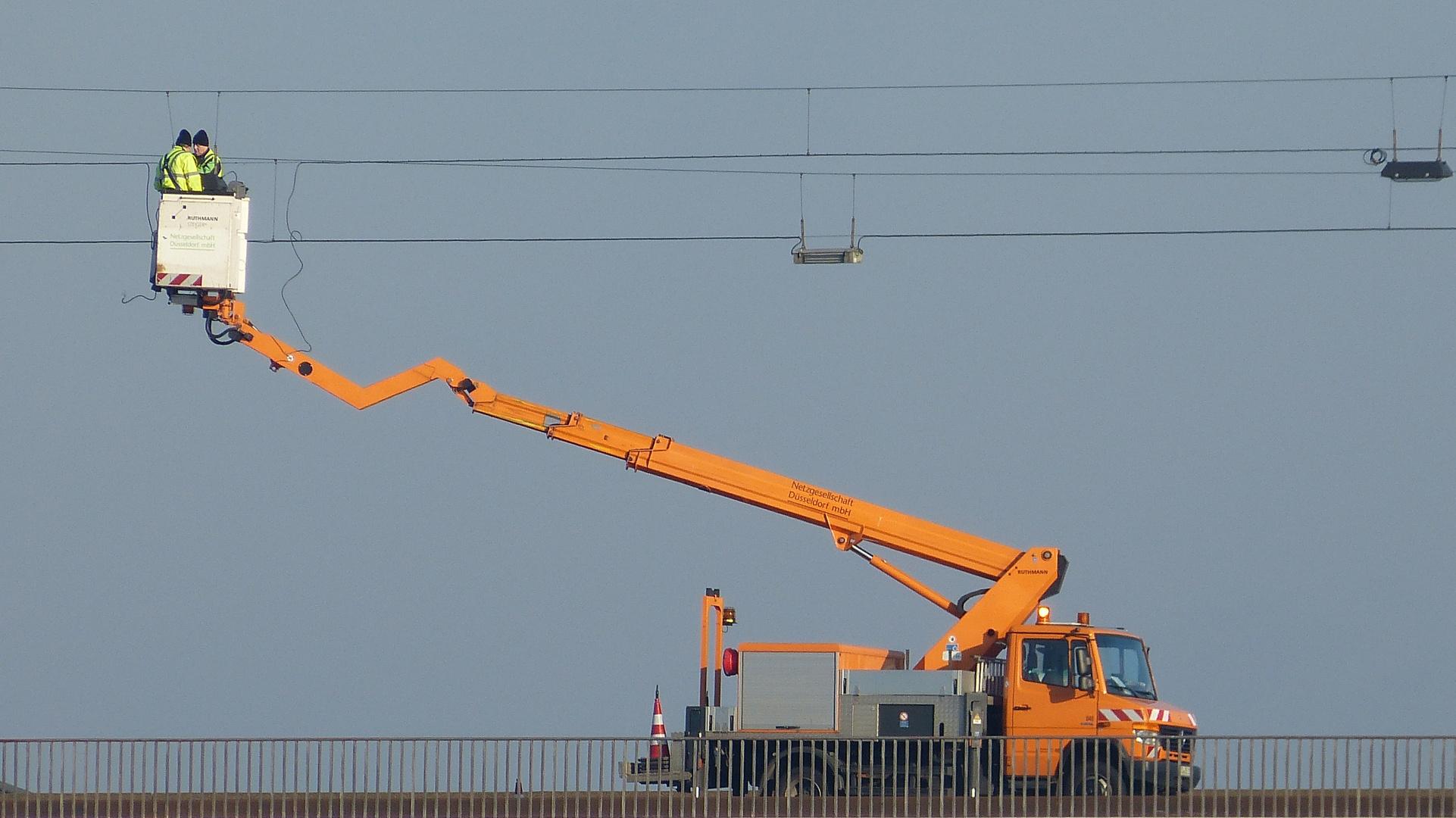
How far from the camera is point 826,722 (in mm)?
24281

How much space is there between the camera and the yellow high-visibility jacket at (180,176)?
968 inches

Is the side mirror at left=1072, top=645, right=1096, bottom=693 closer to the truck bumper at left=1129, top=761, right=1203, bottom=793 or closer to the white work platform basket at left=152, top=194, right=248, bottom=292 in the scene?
the truck bumper at left=1129, top=761, right=1203, bottom=793

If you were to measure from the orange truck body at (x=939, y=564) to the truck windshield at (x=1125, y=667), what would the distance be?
0.02 metres

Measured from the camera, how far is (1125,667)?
81.0 feet

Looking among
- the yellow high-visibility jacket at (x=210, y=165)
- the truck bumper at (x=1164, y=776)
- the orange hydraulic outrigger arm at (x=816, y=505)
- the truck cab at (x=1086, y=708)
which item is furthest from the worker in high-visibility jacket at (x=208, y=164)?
the truck bumper at (x=1164, y=776)

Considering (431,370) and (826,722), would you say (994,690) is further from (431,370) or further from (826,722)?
(431,370)

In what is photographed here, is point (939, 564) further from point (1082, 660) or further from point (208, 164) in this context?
point (208, 164)

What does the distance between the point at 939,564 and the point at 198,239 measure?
446 inches

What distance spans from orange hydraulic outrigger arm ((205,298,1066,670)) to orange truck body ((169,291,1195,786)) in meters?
0.02

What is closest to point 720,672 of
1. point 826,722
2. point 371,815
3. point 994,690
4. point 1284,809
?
point 826,722

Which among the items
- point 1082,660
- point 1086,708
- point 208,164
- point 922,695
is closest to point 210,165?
point 208,164

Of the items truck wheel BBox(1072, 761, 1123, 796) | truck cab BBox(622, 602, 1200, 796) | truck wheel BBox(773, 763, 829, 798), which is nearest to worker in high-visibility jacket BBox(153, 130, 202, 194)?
truck cab BBox(622, 602, 1200, 796)

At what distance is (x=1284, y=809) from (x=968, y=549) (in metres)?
6.63

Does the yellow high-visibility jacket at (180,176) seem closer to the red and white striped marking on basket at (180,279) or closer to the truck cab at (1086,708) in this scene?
the red and white striped marking on basket at (180,279)
